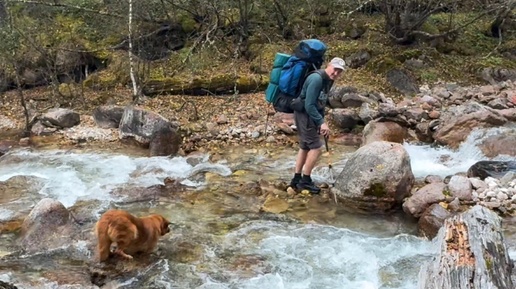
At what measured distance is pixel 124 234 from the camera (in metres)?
5.81

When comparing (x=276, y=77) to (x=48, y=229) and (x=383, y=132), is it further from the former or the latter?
(x=48, y=229)

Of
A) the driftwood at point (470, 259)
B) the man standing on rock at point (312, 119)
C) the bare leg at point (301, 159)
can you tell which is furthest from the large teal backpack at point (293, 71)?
the driftwood at point (470, 259)

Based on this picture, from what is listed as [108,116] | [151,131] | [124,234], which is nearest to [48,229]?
[124,234]

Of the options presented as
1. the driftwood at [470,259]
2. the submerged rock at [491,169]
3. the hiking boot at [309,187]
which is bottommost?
the hiking boot at [309,187]

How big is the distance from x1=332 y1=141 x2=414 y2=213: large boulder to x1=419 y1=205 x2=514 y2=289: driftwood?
288cm

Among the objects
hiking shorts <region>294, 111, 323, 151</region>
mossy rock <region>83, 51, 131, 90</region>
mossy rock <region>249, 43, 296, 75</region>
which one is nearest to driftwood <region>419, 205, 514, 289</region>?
hiking shorts <region>294, 111, 323, 151</region>

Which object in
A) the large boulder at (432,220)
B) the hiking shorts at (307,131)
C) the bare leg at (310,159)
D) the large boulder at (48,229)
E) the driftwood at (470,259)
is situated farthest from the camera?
the bare leg at (310,159)

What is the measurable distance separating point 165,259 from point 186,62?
30.3ft

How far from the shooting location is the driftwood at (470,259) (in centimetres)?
375

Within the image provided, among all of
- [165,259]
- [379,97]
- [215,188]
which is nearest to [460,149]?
[379,97]

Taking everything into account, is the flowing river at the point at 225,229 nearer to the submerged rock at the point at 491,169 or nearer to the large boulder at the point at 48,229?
the large boulder at the point at 48,229

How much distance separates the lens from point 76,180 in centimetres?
914

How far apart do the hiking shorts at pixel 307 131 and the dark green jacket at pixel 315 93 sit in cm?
19

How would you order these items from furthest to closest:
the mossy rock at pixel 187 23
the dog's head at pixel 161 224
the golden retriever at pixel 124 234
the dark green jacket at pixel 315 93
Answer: the mossy rock at pixel 187 23, the dark green jacket at pixel 315 93, the dog's head at pixel 161 224, the golden retriever at pixel 124 234
